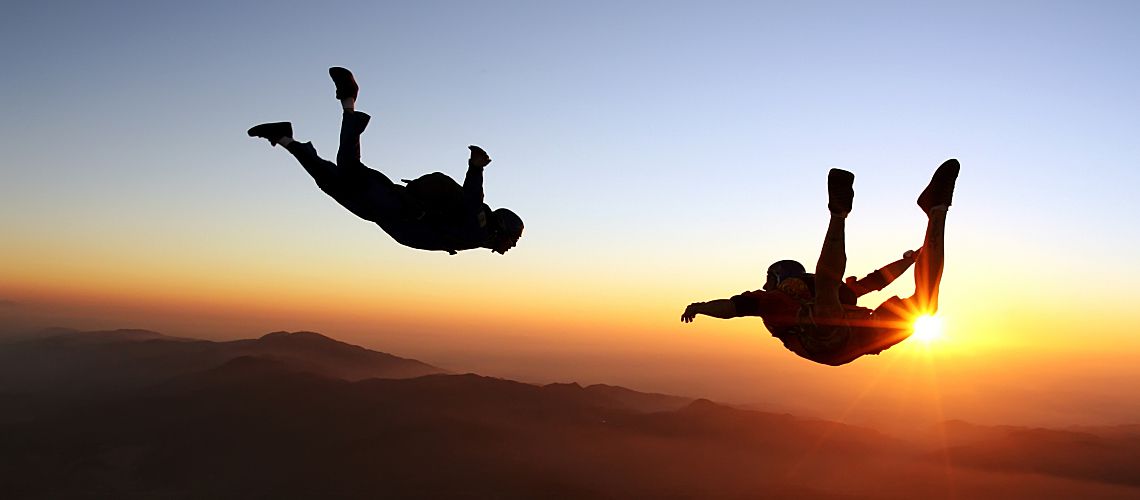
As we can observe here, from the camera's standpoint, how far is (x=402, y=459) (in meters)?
108

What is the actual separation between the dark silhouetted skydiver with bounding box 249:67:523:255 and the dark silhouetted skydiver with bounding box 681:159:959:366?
2.46 meters

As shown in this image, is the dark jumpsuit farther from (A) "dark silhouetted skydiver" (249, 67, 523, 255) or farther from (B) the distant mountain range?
(B) the distant mountain range

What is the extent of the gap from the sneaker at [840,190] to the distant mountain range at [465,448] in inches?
3782

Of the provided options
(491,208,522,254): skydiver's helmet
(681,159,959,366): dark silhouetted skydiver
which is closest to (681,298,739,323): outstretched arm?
(681,159,959,366): dark silhouetted skydiver

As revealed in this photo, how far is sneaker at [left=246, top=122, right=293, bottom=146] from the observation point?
7047 millimetres

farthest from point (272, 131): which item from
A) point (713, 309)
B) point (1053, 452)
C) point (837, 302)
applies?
point (1053, 452)

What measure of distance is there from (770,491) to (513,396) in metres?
61.2

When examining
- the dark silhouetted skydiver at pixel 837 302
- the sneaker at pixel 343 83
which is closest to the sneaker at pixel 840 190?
the dark silhouetted skydiver at pixel 837 302

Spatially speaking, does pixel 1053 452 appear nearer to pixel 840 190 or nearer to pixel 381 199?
pixel 840 190

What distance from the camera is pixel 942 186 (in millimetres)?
6891

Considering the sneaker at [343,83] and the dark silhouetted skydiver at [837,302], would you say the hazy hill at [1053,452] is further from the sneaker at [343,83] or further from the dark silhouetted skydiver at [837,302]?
the sneaker at [343,83]

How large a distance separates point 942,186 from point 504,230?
4608 millimetres

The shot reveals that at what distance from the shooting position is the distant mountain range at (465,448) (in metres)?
101

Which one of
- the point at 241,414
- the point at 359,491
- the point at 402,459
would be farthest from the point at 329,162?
the point at 241,414
